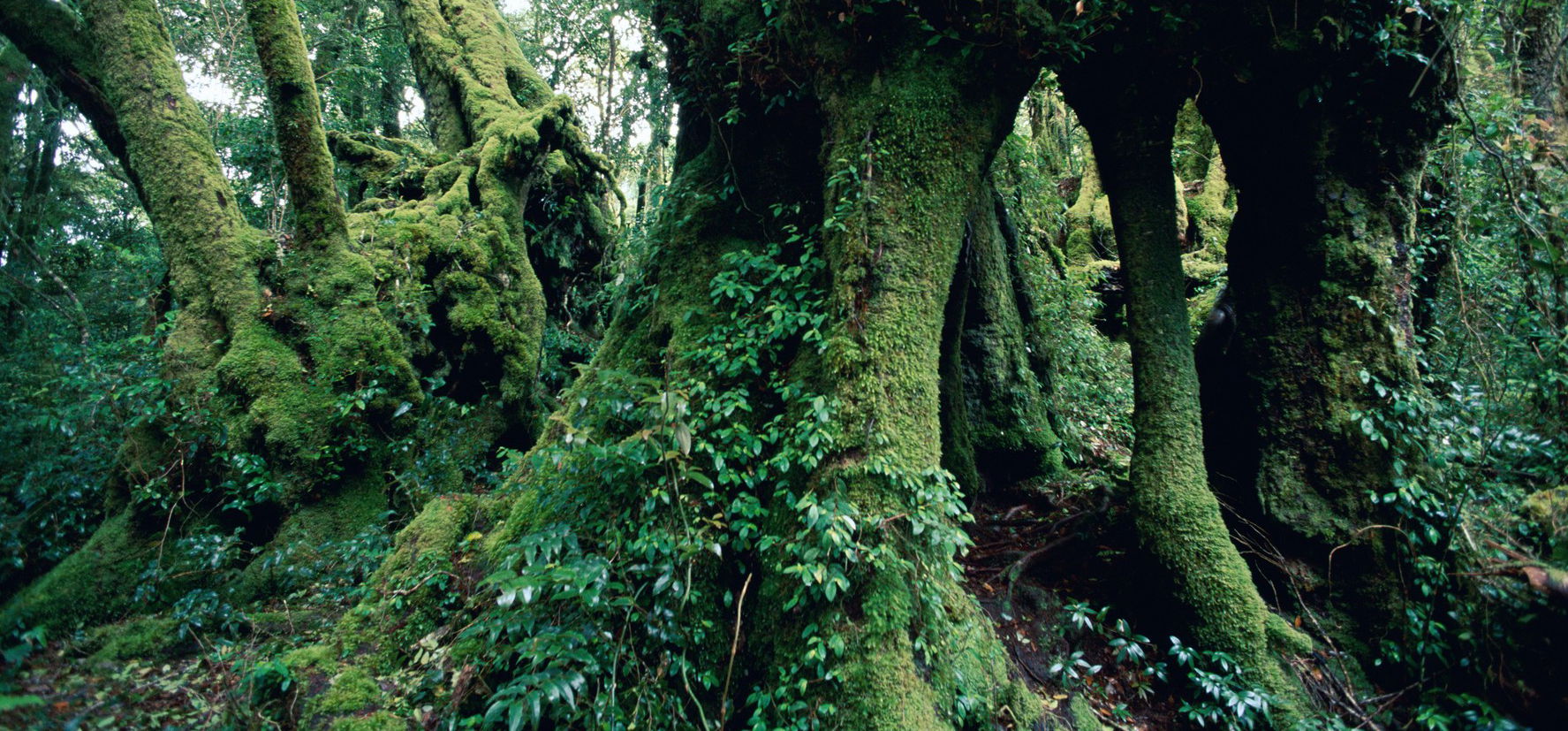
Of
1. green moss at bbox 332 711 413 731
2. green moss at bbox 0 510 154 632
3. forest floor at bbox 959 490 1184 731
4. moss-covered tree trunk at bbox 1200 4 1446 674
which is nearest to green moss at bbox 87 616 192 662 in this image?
green moss at bbox 0 510 154 632

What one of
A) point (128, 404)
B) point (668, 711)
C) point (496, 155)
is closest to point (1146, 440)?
point (668, 711)

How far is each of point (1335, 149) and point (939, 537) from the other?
Answer: 4.10 metres

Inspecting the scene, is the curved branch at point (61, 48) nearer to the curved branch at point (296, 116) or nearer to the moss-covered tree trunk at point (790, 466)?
the curved branch at point (296, 116)

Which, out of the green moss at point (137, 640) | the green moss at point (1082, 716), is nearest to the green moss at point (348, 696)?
the green moss at point (137, 640)

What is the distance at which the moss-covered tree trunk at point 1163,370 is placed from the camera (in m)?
3.67

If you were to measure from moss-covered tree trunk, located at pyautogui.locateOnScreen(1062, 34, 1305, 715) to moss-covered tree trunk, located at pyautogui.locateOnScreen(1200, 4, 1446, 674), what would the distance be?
21.1 inches

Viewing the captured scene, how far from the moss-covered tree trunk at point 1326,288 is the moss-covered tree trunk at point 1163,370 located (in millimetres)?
537

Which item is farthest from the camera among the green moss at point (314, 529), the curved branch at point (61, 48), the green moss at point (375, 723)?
the curved branch at point (61, 48)

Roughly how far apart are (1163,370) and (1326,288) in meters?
1.25

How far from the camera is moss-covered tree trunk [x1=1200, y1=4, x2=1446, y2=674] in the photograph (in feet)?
12.8

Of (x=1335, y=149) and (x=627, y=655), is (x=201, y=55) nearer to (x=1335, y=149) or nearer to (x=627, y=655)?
(x=627, y=655)

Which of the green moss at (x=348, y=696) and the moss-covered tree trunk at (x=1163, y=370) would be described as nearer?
the green moss at (x=348, y=696)

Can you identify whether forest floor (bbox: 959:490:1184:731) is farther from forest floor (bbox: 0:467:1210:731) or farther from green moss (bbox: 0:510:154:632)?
green moss (bbox: 0:510:154:632)

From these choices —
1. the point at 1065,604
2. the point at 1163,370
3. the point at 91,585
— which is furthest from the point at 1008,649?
the point at 91,585
